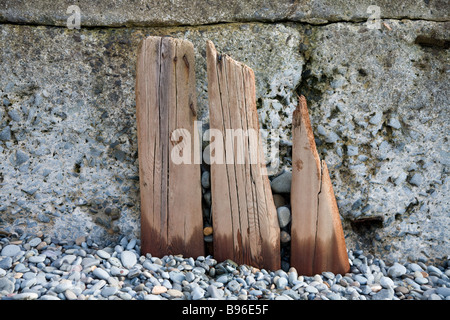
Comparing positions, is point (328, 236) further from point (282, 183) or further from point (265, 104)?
point (265, 104)

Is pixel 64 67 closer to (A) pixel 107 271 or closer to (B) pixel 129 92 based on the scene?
(B) pixel 129 92

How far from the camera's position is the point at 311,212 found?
8.05 ft

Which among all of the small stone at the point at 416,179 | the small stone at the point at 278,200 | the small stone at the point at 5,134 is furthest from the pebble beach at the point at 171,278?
the small stone at the point at 5,134

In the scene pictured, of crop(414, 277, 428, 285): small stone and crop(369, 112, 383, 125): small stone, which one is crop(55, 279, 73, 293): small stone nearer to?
crop(414, 277, 428, 285): small stone

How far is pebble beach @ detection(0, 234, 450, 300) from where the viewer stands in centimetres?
215

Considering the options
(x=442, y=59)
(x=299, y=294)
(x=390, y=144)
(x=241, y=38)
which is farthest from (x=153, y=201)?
(x=442, y=59)

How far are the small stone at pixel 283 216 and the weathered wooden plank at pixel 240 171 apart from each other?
4 centimetres

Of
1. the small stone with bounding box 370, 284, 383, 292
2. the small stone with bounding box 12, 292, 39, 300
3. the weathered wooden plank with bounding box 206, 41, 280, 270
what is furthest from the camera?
the weathered wooden plank with bounding box 206, 41, 280, 270

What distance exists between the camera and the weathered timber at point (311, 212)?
95.4 inches

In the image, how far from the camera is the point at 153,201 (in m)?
2.56

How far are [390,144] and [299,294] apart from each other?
124 cm

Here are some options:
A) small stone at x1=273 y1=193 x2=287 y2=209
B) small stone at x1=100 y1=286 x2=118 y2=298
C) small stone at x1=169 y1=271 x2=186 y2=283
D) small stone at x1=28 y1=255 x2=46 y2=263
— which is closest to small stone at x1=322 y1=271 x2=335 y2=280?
small stone at x1=273 y1=193 x2=287 y2=209

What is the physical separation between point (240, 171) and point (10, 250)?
1.49 metres

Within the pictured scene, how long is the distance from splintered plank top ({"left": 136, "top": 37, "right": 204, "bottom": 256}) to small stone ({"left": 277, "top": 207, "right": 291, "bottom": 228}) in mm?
485
